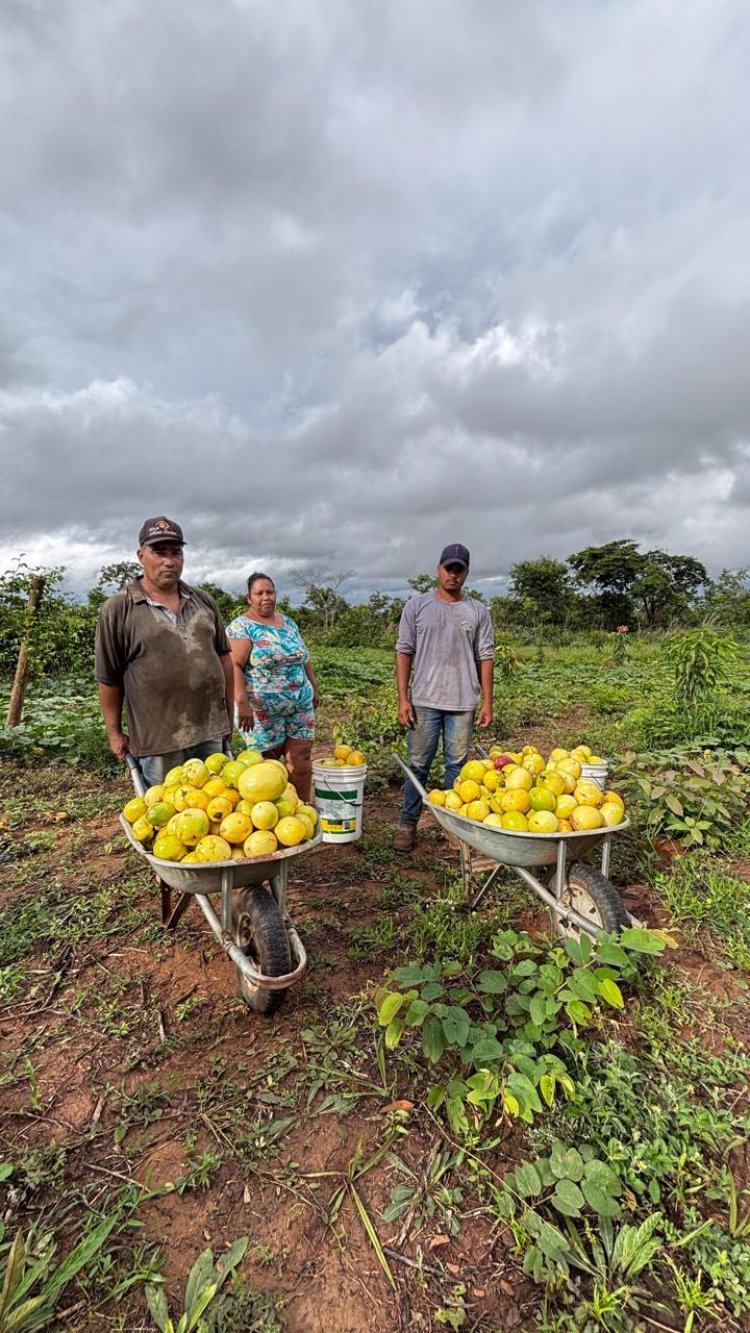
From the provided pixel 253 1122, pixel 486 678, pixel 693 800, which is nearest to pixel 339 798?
pixel 486 678

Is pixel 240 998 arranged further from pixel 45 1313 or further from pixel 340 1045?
pixel 45 1313

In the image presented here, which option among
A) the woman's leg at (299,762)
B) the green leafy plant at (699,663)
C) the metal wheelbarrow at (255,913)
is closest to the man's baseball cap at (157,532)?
the metal wheelbarrow at (255,913)

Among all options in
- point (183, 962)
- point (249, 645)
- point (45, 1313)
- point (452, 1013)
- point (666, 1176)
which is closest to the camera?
point (45, 1313)

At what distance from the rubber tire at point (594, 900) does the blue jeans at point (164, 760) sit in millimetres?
2109

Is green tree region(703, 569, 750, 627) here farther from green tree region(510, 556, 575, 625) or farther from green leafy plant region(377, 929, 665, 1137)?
green leafy plant region(377, 929, 665, 1137)

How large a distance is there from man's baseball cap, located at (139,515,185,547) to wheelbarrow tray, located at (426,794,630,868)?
2.10 meters

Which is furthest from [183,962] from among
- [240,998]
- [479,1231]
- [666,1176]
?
[666,1176]

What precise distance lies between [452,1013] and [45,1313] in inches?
56.0

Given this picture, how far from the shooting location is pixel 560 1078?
2.02 meters

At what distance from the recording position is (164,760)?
333cm

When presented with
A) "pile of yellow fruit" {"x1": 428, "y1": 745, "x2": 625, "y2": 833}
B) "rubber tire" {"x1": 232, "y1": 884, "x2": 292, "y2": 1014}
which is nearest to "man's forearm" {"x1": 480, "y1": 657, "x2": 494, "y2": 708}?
"pile of yellow fruit" {"x1": 428, "y1": 745, "x2": 625, "y2": 833}

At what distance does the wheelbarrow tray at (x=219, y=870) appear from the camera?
221 centimetres

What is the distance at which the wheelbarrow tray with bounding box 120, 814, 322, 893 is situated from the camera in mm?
2209

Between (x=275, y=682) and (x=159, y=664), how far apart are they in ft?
3.59
